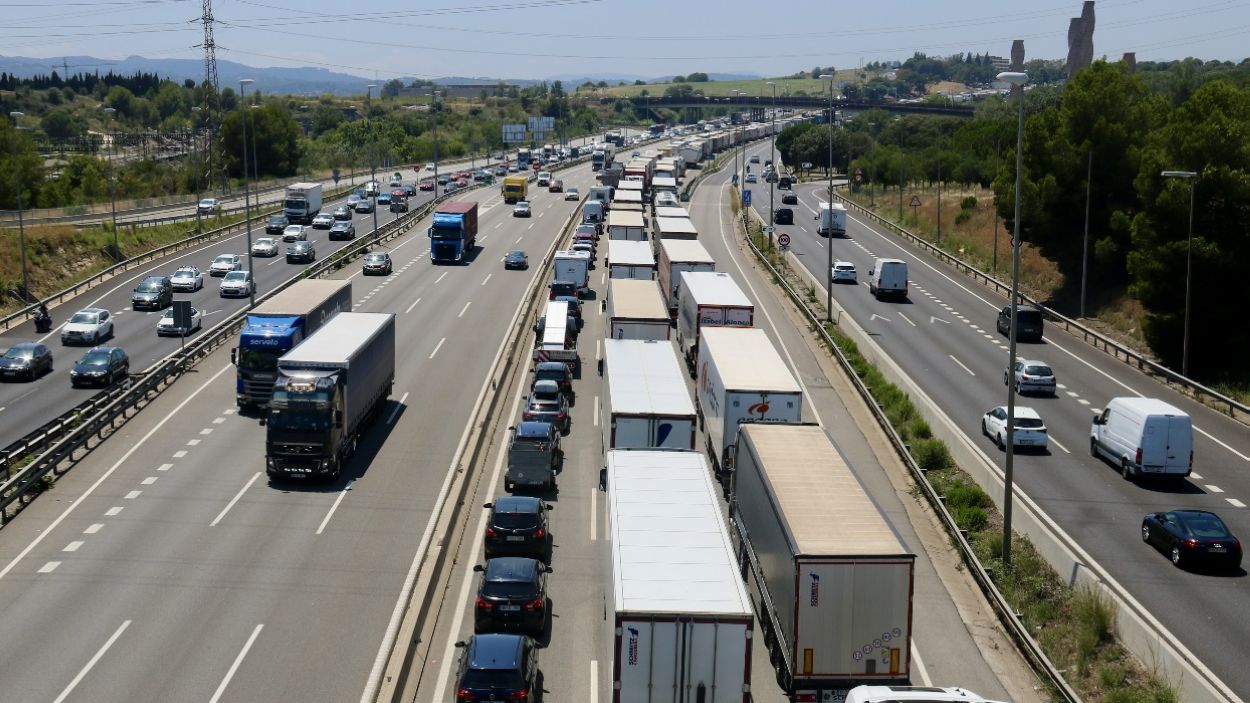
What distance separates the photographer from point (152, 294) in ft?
212

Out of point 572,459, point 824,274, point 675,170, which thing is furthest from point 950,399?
point 675,170

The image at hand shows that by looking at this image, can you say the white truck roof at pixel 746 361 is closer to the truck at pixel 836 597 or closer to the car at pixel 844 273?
the truck at pixel 836 597

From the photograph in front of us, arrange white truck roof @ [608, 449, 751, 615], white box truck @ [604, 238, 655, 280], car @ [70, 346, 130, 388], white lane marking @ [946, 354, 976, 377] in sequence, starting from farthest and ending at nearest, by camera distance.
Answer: white box truck @ [604, 238, 655, 280]
white lane marking @ [946, 354, 976, 377]
car @ [70, 346, 130, 388]
white truck roof @ [608, 449, 751, 615]

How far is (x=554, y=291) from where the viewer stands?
64.4 m

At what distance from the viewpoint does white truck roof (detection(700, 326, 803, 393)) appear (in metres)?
35.9

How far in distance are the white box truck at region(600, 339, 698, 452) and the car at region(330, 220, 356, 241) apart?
55.0 meters

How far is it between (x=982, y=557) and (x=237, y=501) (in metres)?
18.9

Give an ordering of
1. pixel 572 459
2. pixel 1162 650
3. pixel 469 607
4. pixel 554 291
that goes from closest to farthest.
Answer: pixel 1162 650 < pixel 469 607 < pixel 572 459 < pixel 554 291

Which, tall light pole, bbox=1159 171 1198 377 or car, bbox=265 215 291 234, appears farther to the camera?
car, bbox=265 215 291 234

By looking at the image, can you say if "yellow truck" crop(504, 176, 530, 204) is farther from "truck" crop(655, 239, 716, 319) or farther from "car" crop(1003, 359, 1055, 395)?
"car" crop(1003, 359, 1055, 395)

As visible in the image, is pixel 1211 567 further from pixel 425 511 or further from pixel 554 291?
pixel 554 291

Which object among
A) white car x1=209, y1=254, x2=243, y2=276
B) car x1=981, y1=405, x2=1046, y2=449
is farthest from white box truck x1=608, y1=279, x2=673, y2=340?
white car x1=209, y1=254, x2=243, y2=276

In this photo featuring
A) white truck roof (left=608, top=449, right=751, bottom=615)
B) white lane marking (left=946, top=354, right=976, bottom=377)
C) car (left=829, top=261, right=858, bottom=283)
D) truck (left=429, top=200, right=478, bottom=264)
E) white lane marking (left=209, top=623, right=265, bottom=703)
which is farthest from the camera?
truck (left=429, top=200, right=478, bottom=264)

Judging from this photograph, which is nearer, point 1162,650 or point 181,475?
point 1162,650
